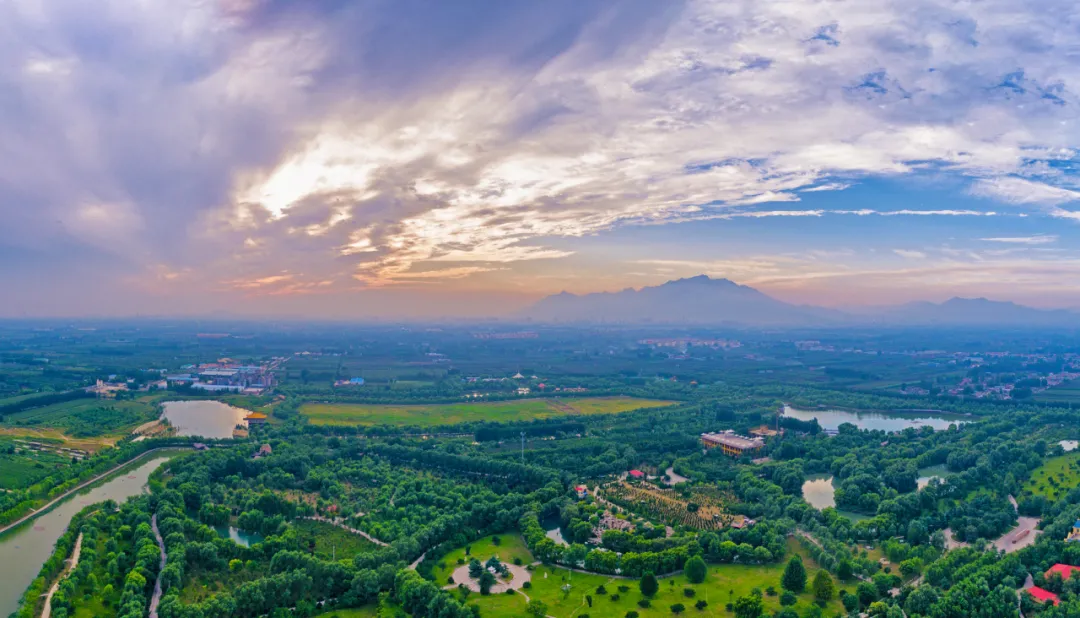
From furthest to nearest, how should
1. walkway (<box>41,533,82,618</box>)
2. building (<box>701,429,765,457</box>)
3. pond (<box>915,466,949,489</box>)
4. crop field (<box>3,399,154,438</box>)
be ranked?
crop field (<box>3,399,154,438</box>)
building (<box>701,429,765,457</box>)
pond (<box>915,466,949,489</box>)
walkway (<box>41,533,82,618</box>)

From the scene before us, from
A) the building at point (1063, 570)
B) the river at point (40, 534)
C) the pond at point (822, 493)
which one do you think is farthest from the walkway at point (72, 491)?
the building at point (1063, 570)

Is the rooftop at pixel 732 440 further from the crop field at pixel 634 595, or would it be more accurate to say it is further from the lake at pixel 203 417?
the lake at pixel 203 417

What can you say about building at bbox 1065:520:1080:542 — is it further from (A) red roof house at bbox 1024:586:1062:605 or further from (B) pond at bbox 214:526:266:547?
(B) pond at bbox 214:526:266:547

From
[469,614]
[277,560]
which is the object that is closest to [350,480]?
[277,560]

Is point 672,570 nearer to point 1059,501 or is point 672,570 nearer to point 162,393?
point 1059,501

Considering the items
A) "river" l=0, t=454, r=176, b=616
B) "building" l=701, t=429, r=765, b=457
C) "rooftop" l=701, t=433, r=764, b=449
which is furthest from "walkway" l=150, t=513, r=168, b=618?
"rooftop" l=701, t=433, r=764, b=449

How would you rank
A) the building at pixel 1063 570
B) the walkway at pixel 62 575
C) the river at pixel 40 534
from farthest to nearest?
the river at pixel 40 534 → the building at pixel 1063 570 → the walkway at pixel 62 575

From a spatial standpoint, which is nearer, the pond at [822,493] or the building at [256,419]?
the pond at [822,493]
